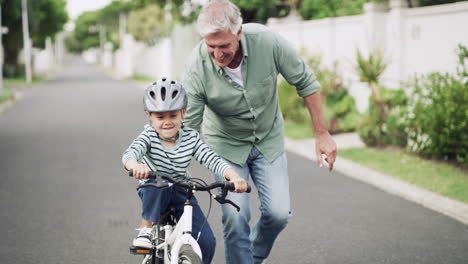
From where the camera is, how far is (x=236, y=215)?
414cm

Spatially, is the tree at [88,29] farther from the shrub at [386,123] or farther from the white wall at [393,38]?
the shrub at [386,123]

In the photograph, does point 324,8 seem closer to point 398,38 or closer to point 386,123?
point 398,38

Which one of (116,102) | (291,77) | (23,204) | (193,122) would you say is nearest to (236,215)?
(193,122)

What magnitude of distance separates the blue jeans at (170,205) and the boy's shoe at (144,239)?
0.22ft

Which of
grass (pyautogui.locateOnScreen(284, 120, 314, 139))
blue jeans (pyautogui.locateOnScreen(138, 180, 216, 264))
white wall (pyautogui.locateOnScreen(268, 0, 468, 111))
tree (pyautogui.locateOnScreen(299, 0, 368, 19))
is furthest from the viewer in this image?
tree (pyautogui.locateOnScreen(299, 0, 368, 19))

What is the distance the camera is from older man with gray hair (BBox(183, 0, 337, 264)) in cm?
405

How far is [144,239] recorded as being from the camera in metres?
3.68

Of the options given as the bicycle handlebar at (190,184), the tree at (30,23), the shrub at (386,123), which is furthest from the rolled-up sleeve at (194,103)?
the tree at (30,23)

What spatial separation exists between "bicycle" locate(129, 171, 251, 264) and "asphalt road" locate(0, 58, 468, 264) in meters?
1.57

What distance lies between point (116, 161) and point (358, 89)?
19.1ft

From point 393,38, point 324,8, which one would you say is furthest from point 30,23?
point 393,38

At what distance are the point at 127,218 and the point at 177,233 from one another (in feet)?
11.0

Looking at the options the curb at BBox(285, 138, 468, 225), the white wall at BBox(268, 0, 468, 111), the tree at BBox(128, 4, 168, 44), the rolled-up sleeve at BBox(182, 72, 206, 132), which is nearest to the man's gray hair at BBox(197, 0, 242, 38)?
the rolled-up sleeve at BBox(182, 72, 206, 132)

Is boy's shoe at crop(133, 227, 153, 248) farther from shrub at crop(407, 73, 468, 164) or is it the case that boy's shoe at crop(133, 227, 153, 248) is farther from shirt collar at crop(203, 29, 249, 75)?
shrub at crop(407, 73, 468, 164)
